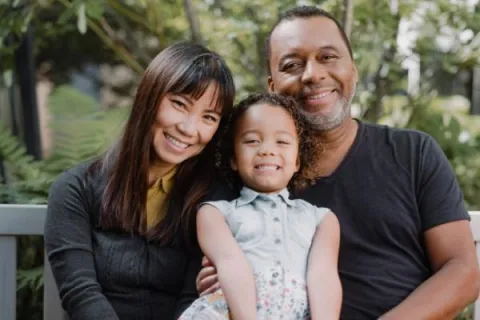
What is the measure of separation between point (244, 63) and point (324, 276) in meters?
2.51

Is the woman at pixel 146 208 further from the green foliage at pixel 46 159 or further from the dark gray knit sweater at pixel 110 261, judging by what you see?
the green foliage at pixel 46 159

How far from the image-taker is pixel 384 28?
4277 mm

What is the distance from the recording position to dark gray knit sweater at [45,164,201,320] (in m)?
2.67

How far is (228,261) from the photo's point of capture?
96.4 inches

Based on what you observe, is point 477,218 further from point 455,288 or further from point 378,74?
point 378,74

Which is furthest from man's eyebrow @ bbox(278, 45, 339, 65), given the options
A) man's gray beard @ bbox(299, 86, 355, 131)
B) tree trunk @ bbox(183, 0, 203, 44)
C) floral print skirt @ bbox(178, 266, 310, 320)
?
tree trunk @ bbox(183, 0, 203, 44)

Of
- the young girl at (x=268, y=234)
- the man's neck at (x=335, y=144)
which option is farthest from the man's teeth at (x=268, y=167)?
the man's neck at (x=335, y=144)

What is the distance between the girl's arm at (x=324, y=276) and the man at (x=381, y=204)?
221mm

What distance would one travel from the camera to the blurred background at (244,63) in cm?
396

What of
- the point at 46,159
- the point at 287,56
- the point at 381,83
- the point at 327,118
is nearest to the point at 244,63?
the point at 381,83

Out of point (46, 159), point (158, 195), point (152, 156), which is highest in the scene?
point (152, 156)

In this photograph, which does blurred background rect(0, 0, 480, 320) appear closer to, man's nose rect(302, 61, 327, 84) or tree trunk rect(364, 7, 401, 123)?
tree trunk rect(364, 7, 401, 123)

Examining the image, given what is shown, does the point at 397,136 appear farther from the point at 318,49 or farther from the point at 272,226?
the point at 272,226

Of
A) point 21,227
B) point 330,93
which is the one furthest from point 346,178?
point 21,227
